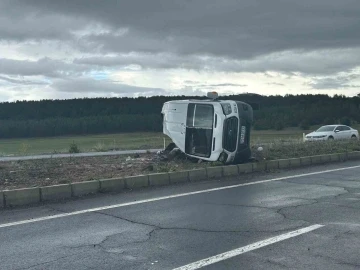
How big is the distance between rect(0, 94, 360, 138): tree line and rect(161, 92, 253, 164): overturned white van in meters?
41.6

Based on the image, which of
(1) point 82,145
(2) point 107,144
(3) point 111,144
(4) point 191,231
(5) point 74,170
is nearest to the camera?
(4) point 191,231

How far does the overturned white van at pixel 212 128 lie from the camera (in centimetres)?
1336

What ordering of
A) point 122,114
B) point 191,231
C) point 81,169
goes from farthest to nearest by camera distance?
point 122,114, point 81,169, point 191,231

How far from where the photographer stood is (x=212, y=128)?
Result: 530 inches

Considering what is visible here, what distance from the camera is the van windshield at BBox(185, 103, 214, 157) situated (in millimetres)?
13622

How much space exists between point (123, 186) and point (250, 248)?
5.08m

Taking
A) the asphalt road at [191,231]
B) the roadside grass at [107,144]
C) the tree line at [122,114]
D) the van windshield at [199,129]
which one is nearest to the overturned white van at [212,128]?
the van windshield at [199,129]

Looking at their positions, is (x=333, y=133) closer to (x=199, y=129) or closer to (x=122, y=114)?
(x=199, y=129)

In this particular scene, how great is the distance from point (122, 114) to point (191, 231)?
8444 centimetres

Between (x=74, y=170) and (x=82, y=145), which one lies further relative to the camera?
(x=82, y=145)

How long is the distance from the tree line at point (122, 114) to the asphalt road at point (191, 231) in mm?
46718

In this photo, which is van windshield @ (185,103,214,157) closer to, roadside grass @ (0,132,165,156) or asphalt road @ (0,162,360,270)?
asphalt road @ (0,162,360,270)

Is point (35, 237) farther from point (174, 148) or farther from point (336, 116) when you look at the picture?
point (336, 116)

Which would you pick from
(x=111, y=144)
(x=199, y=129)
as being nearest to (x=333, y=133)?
(x=111, y=144)
